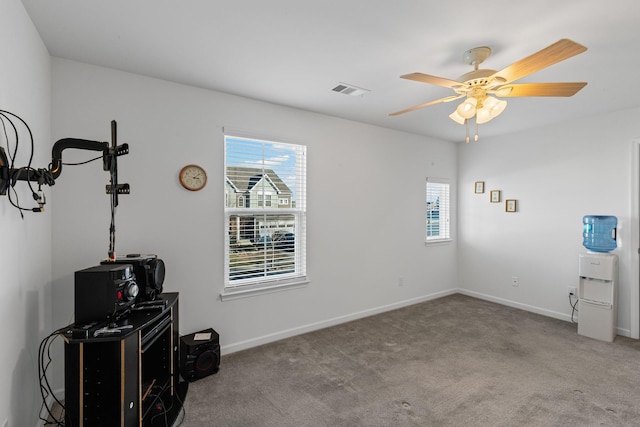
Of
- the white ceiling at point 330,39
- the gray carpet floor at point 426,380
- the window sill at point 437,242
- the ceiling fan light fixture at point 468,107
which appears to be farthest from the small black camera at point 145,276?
the window sill at point 437,242

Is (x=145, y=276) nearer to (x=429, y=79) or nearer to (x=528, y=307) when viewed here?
(x=429, y=79)

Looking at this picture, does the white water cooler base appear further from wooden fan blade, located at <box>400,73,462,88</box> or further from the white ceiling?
wooden fan blade, located at <box>400,73,462,88</box>

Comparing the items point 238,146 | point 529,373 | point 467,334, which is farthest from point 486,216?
point 238,146

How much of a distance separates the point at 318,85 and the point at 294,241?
1707mm

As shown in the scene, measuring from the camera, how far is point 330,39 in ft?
6.91

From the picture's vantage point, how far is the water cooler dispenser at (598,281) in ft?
11.2

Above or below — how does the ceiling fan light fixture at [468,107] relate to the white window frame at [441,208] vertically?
above

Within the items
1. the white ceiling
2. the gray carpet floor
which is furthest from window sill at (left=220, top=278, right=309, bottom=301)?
the white ceiling

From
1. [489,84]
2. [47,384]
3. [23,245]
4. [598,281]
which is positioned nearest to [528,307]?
[598,281]

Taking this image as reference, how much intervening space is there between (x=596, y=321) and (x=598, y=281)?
452mm

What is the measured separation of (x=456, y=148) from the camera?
17.6 feet

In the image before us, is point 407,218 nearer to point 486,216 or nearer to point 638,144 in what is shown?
point 486,216

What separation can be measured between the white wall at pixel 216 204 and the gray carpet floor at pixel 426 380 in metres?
0.48

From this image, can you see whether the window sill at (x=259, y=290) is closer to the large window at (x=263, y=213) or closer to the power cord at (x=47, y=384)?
the large window at (x=263, y=213)
